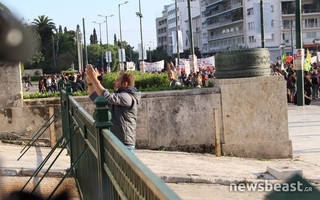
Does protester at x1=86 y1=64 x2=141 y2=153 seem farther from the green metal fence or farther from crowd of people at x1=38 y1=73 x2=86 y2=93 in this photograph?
the green metal fence

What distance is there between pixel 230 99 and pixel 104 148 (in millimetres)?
7110

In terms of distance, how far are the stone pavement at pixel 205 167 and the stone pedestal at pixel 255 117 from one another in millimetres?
338

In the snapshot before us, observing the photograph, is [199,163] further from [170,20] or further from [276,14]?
[170,20]

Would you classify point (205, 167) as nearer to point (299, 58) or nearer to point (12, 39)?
point (12, 39)

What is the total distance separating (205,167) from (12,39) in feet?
24.9

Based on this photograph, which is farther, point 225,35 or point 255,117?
point 225,35

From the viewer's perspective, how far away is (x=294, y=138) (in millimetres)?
11180

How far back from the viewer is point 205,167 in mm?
7949

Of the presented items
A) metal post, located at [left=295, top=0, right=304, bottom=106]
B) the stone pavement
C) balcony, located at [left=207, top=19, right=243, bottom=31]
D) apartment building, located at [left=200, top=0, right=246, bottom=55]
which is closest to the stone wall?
the stone pavement

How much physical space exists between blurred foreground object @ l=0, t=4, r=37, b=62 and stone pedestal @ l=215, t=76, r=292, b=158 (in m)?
9.23

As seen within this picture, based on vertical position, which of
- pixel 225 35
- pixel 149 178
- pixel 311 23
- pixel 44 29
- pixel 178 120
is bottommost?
pixel 178 120

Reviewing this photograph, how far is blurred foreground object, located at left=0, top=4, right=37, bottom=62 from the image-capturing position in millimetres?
484

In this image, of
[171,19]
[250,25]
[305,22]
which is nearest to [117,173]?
[250,25]

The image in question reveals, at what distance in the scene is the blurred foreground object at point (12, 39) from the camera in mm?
484
